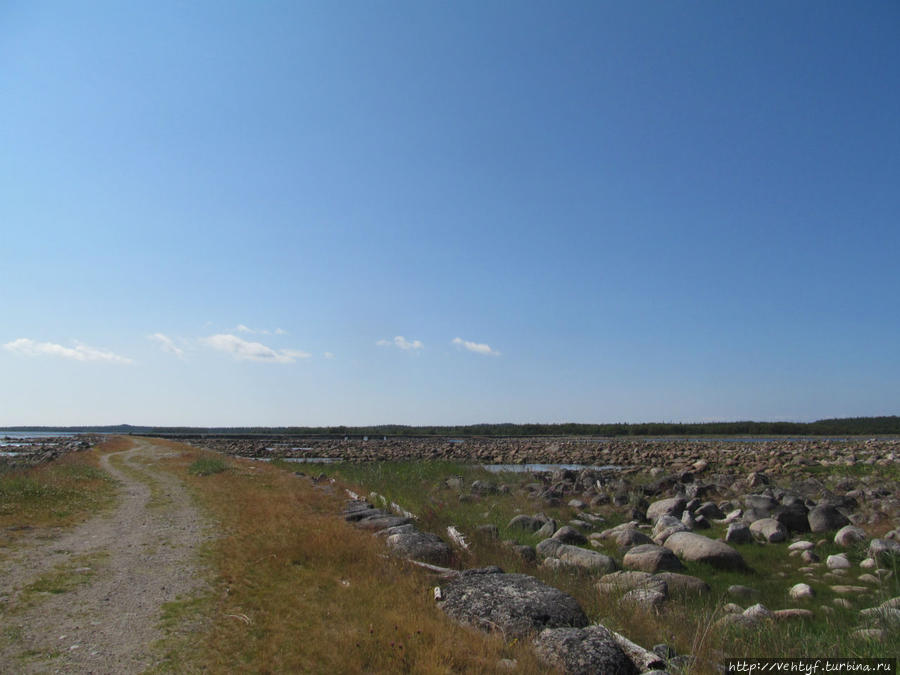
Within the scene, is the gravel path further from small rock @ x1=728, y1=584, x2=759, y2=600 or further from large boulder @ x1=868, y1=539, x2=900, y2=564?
large boulder @ x1=868, y1=539, x2=900, y2=564

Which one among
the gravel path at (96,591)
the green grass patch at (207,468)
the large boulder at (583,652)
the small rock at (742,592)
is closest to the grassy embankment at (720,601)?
the small rock at (742,592)

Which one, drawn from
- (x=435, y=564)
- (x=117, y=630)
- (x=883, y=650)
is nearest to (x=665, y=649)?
(x=883, y=650)

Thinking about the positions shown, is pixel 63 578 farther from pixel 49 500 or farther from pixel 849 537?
pixel 849 537

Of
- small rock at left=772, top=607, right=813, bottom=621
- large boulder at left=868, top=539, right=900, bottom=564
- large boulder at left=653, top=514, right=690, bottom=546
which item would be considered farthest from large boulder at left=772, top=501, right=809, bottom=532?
small rock at left=772, top=607, right=813, bottom=621

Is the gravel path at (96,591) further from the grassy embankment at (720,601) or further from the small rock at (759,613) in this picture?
the small rock at (759,613)

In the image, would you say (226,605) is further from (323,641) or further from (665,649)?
(665,649)

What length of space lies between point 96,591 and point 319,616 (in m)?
3.68

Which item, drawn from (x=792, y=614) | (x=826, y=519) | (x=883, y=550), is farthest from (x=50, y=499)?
(x=826, y=519)

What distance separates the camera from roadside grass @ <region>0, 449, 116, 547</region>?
12555 mm

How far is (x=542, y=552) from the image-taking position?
A: 37.9 ft

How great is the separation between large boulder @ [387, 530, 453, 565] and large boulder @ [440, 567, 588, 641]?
1707 millimetres

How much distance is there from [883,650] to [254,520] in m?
12.7

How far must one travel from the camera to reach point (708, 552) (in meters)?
11.2

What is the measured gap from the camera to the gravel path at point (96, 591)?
5.51 m
